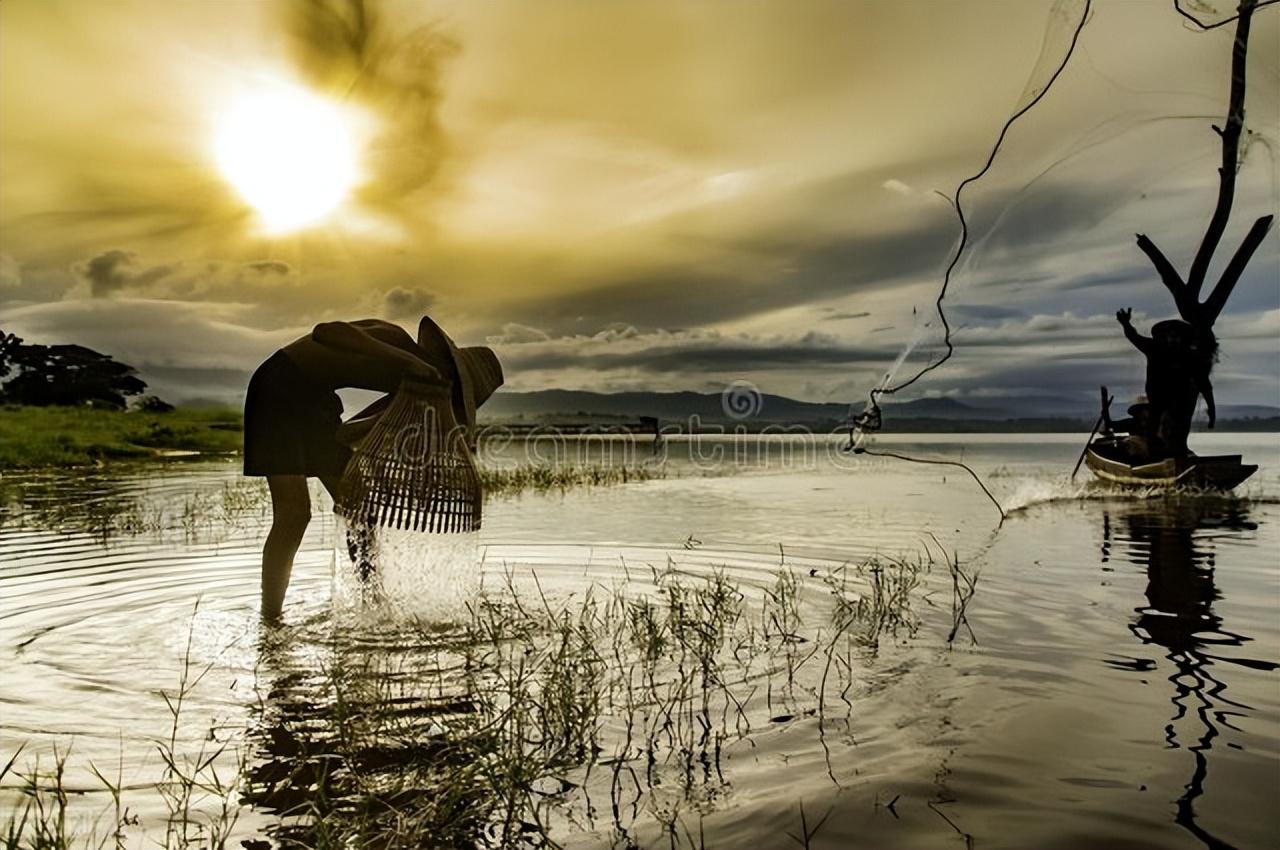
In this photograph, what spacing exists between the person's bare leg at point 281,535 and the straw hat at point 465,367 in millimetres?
1170

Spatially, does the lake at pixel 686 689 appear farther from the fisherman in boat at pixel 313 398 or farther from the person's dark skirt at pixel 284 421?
the person's dark skirt at pixel 284 421

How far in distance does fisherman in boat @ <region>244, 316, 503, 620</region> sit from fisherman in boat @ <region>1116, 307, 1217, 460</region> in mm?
13189

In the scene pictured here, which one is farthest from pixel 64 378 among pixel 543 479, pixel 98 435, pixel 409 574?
pixel 409 574

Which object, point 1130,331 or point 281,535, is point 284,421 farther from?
point 1130,331

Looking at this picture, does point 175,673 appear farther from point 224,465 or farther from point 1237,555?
point 224,465

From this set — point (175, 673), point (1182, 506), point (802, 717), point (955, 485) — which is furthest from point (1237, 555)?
point (955, 485)

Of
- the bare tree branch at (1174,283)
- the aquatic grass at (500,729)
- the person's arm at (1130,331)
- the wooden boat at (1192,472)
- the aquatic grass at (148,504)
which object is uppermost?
the bare tree branch at (1174,283)

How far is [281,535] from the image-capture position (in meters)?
6.17

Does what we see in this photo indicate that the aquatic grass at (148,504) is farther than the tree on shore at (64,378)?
No

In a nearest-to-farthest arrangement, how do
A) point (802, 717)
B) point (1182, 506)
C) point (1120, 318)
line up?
point (802, 717), point (1182, 506), point (1120, 318)

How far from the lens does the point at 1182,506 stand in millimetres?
13906

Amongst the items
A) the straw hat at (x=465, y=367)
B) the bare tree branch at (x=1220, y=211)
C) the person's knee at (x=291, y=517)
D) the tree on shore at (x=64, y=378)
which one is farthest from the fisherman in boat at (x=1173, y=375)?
the tree on shore at (x=64, y=378)

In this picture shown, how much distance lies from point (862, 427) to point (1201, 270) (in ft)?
37.2

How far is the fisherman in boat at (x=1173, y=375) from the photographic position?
51.3 feet
